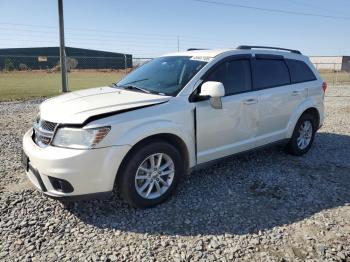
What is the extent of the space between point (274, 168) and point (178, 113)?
2.17 m

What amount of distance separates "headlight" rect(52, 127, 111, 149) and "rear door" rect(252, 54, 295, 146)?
2510 mm

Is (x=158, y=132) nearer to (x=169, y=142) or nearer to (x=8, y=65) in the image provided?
(x=169, y=142)

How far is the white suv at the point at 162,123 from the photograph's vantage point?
3.50 metres

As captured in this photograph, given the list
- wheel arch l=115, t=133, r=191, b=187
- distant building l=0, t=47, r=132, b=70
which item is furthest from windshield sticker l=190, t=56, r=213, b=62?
distant building l=0, t=47, r=132, b=70

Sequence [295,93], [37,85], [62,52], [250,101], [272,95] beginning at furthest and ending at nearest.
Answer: [37,85] < [62,52] < [295,93] < [272,95] < [250,101]

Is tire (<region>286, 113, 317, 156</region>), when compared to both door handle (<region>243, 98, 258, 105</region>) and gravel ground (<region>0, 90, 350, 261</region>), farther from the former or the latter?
door handle (<region>243, 98, 258, 105</region>)

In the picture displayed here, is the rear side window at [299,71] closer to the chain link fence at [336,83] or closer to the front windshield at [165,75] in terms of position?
the front windshield at [165,75]

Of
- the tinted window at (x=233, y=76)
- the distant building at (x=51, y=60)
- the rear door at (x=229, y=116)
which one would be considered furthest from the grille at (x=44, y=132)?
the distant building at (x=51, y=60)

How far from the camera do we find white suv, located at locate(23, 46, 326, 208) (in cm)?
350

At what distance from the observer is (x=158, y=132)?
386 centimetres

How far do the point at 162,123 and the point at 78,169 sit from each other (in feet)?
3.39

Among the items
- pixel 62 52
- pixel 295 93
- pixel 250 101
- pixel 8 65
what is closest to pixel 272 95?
pixel 250 101

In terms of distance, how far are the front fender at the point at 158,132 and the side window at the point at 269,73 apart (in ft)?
4.86

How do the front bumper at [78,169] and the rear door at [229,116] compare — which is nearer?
the front bumper at [78,169]
